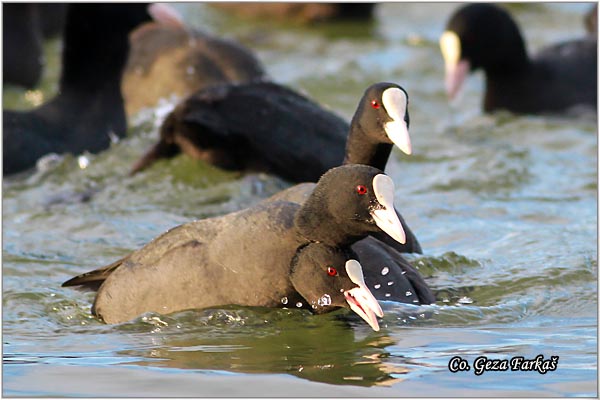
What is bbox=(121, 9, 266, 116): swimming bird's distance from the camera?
7316 mm

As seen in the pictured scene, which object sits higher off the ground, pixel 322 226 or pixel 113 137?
pixel 322 226

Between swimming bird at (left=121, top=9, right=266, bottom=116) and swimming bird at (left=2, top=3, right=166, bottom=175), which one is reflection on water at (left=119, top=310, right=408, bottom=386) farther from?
swimming bird at (left=121, top=9, right=266, bottom=116)

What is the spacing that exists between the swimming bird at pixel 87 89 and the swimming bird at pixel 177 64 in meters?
0.25

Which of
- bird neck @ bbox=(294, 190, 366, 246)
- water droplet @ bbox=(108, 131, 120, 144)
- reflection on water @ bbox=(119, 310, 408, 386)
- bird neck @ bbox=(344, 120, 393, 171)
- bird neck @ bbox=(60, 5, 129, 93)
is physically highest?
bird neck @ bbox=(60, 5, 129, 93)

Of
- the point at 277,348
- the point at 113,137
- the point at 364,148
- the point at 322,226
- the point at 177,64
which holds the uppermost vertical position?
the point at 177,64

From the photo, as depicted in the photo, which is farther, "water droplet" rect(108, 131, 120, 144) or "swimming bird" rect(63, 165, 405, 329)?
"water droplet" rect(108, 131, 120, 144)

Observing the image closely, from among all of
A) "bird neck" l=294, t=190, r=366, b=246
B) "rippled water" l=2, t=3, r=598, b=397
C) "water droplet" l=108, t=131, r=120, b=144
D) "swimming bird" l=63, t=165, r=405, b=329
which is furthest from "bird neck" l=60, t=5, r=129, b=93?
"bird neck" l=294, t=190, r=366, b=246

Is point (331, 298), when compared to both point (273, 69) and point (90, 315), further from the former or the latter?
point (273, 69)

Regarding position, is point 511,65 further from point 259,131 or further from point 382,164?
point 382,164

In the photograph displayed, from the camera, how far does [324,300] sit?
147 inches

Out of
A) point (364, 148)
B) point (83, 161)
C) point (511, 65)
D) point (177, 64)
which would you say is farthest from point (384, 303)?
point (511, 65)

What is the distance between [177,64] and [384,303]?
3.76 m

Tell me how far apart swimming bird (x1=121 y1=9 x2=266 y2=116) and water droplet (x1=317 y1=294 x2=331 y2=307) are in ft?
12.0

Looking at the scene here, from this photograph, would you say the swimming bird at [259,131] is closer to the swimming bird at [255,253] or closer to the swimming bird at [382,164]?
the swimming bird at [382,164]
